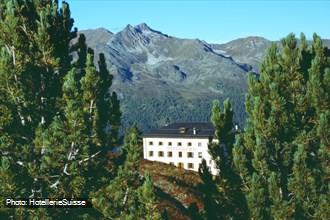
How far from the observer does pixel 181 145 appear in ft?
531

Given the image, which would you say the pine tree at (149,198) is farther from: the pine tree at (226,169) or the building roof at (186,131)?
the building roof at (186,131)

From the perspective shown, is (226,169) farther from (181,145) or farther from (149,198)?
(181,145)

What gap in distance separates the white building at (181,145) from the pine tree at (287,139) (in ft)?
Result: 402

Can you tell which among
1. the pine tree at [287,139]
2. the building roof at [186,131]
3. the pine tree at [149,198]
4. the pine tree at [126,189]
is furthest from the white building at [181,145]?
the pine tree at [149,198]

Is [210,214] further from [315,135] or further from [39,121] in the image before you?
[39,121]

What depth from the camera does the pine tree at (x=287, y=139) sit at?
99.5 feet

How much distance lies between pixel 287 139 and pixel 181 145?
5115 inches

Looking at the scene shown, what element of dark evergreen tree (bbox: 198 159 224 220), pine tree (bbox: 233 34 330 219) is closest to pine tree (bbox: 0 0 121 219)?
dark evergreen tree (bbox: 198 159 224 220)

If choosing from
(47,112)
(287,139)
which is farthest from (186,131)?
(47,112)

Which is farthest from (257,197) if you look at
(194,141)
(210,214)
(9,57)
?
(194,141)

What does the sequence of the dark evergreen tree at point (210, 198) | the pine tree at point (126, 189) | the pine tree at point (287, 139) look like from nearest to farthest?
the pine tree at point (126, 189) → the pine tree at point (287, 139) → the dark evergreen tree at point (210, 198)

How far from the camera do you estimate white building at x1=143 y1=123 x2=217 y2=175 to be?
159 metres

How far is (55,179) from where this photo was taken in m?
26.8

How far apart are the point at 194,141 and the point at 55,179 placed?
439ft
